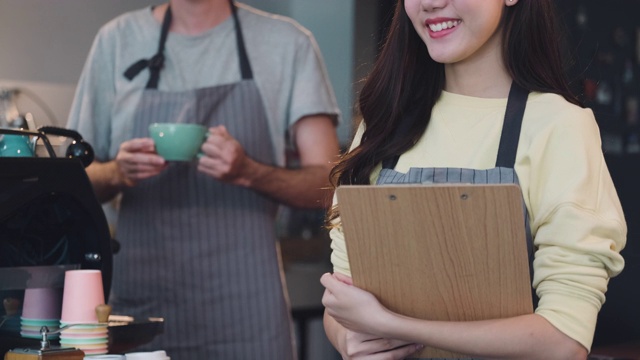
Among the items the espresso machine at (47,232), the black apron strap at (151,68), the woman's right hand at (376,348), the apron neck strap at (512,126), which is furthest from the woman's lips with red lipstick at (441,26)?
the black apron strap at (151,68)

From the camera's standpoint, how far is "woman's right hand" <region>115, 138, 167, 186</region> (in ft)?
7.43

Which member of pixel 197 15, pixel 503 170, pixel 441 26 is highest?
pixel 197 15

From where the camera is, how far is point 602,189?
1398mm

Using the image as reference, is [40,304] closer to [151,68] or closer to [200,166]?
[200,166]

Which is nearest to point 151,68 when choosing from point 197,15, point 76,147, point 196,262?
point 197,15

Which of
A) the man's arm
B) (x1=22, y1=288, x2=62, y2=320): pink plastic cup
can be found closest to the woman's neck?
the man's arm

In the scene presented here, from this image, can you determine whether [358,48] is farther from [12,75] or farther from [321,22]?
[12,75]

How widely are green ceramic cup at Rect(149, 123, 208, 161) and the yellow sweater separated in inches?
30.1

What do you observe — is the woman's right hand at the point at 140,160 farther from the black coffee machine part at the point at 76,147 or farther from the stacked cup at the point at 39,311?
the stacked cup at the point at 39,311

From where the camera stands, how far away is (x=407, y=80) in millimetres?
1668

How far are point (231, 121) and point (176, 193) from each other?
23cm

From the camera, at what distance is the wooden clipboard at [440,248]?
1.26 m

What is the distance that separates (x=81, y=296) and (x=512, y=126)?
2.33ft

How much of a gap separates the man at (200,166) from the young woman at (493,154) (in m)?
0.76
